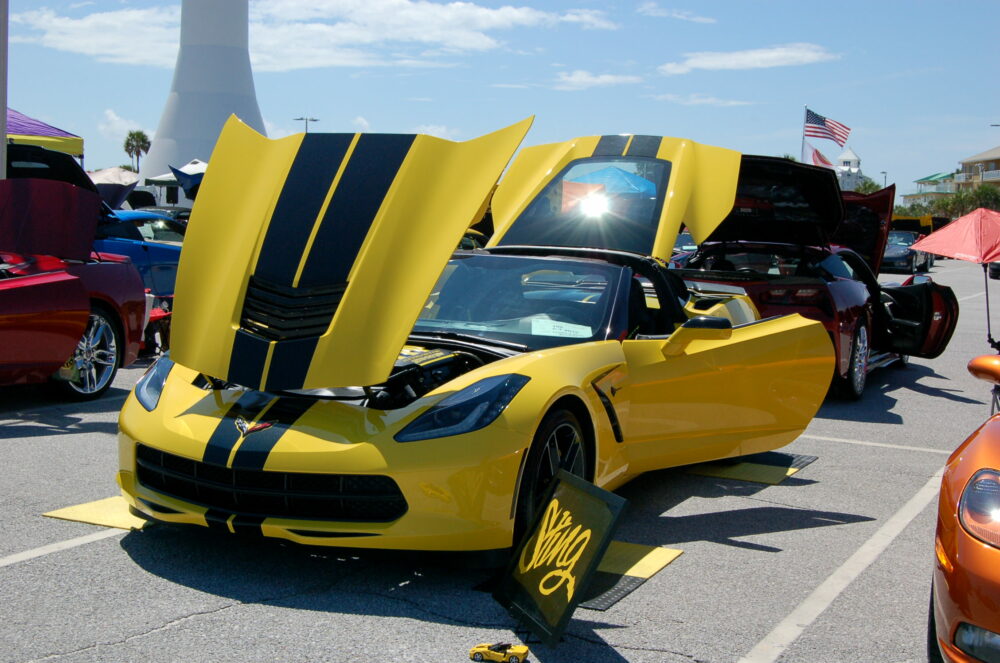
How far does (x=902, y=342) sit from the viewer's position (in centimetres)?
Answer: 1000

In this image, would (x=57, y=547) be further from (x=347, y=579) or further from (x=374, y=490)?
(x=374, y=490)

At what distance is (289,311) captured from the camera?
4410mm

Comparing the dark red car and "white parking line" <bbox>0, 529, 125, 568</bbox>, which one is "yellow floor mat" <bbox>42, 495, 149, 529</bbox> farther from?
the dark red car

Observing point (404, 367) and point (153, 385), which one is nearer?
point (404, 367)

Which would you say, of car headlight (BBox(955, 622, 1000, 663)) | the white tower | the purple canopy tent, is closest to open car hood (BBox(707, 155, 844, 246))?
car headlight (BBox(955, 622, 1000, 663))

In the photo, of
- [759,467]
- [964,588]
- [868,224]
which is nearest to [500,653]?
[964,588]

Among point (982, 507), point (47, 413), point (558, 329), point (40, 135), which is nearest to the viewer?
point (982, 507)

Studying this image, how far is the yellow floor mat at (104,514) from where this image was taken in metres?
4.73

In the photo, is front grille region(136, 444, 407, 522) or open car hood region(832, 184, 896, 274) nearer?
front grille region(136, 444, 407, 522)

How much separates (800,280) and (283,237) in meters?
5.52

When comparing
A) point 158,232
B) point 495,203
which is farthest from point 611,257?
point 158,232

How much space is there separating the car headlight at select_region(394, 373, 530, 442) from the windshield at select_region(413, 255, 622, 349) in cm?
77

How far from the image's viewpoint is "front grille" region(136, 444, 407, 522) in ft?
12.7

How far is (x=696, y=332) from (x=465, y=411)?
1.63 m
